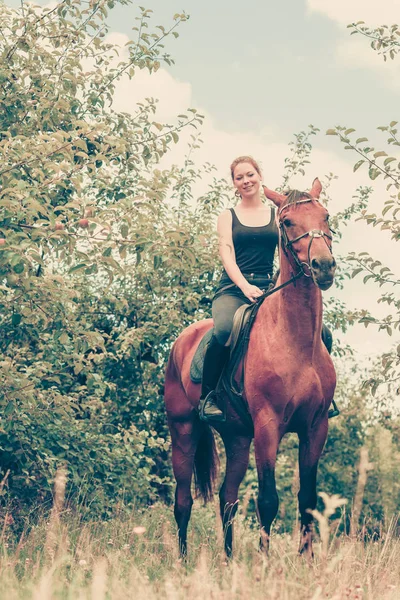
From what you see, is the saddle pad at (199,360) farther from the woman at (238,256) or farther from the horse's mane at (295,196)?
the horse's mane at (295,196)

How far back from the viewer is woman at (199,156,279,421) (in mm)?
7133

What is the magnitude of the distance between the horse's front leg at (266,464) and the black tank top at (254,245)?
158 cm

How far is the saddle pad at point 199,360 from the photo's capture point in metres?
7.54

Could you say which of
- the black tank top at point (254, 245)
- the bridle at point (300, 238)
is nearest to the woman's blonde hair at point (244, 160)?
the black tank top at point (254, 245)

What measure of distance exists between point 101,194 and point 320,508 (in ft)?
52.5

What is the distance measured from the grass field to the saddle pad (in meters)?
1.65

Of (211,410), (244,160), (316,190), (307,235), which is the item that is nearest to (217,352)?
(211,410)

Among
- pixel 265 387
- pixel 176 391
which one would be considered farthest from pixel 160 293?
pixel 265 387

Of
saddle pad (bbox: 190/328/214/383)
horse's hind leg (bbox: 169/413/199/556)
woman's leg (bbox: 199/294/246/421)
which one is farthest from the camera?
horse's hind leg (bbox: 169/413/199/556)

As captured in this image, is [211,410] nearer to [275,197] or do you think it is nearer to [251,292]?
[251,292]

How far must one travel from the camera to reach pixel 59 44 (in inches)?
361

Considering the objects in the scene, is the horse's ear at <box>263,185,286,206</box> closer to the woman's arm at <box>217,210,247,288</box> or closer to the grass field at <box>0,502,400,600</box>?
the woman's arm at <box>217,210,247,288</box>

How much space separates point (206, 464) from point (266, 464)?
266 centimetres

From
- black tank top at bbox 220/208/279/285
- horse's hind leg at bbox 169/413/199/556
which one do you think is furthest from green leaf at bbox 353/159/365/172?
horse's hind leg at bbox 169/413/199/556
